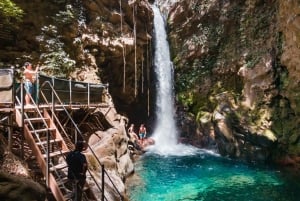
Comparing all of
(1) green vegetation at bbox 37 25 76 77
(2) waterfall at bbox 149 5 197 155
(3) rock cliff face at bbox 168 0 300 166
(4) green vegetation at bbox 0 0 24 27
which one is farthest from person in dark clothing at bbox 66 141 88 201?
(2) waterfall at bbox 149 5 197 155

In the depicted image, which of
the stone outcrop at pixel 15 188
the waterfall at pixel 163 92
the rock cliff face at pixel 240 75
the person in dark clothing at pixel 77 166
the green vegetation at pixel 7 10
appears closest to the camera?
the stone outcrop at pixel 15 188

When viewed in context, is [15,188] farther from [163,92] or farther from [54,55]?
[163,92]

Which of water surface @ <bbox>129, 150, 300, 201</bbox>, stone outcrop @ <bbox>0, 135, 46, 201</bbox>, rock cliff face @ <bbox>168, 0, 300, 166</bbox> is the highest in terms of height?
rock cliff face @ <bbox>168, 0, 300, 166</bbox>

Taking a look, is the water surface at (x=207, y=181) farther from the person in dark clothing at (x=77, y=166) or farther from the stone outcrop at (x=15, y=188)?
the stone outcrop at (x=15, y=188)

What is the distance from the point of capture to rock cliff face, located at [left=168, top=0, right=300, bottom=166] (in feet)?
66.9

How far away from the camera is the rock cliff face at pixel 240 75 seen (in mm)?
20406

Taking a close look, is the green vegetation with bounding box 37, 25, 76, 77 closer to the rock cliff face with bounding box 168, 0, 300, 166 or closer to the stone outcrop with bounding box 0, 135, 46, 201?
the rock cliff face with bounding box 168, 0, 300, 166

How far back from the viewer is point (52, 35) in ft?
67.8

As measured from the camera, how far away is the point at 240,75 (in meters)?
23.2

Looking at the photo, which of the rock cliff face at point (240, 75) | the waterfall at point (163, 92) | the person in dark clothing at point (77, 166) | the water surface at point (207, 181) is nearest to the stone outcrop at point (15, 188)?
the person in dark clothing at point (77, 166)

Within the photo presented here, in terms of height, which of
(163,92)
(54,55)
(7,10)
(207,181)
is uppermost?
(7,10)

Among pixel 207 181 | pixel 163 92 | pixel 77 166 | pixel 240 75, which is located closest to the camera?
pixel 77 166

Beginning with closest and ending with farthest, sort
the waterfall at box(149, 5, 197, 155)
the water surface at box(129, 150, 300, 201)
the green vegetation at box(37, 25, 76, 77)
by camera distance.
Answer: the water surface at box(129, 150, 300, 201) → the green vegetation at box(37, 25, 76, 77) → the waterfall at box(149, 5, 197, 155)

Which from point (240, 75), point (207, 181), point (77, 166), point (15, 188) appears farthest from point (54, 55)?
point (15, 188)
